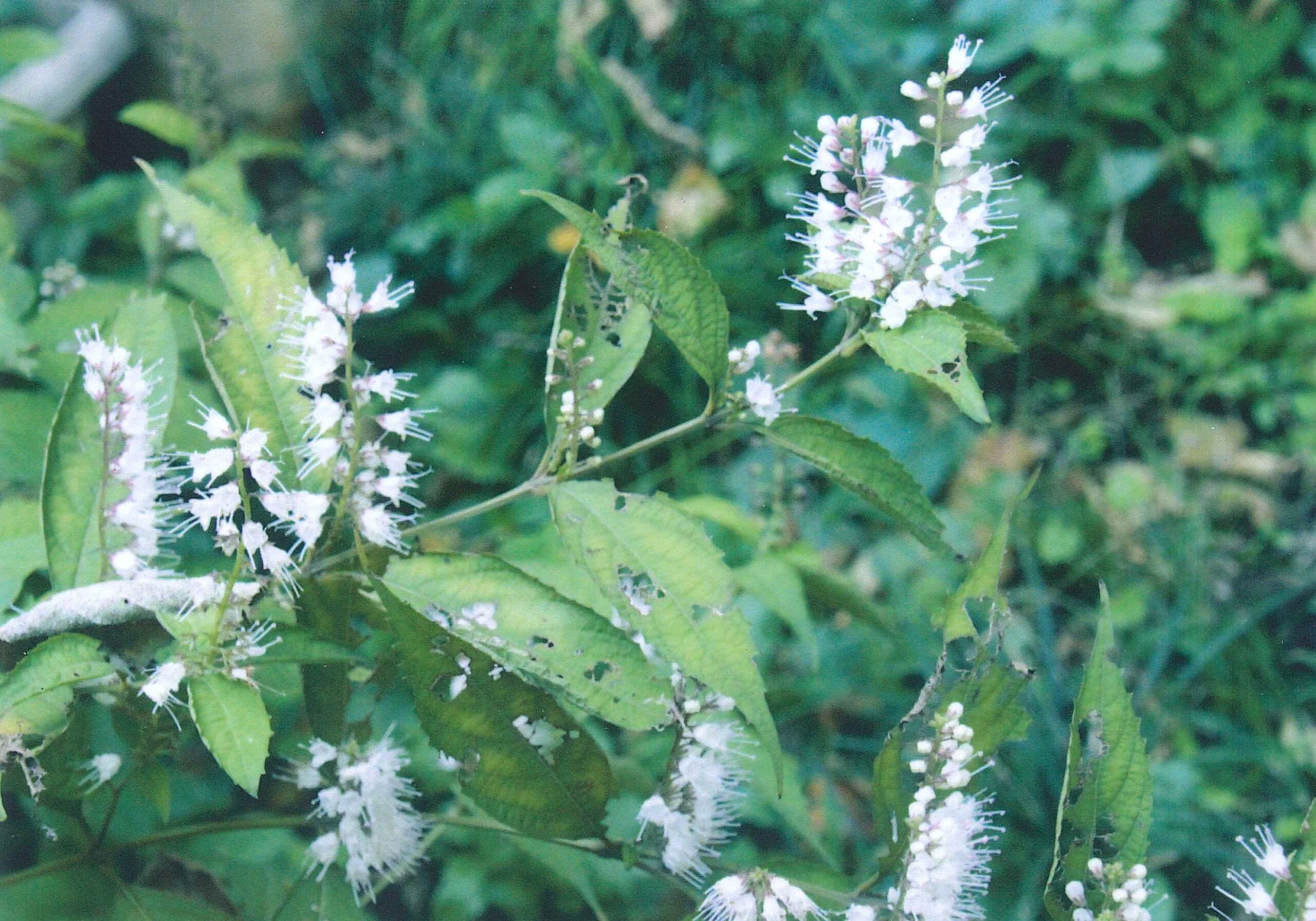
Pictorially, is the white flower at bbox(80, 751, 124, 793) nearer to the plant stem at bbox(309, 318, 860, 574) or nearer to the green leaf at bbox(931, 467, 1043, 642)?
the plant stem at bbox(309, 318, 860, 574)

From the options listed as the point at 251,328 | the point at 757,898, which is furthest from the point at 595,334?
the point at 757,898

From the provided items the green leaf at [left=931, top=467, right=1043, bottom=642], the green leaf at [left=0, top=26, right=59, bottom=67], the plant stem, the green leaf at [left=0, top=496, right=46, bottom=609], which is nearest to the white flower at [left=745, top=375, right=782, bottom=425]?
the plant stem

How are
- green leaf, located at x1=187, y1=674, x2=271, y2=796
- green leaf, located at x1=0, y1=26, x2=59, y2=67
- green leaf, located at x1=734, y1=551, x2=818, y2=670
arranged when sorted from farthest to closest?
1. green leaf, located at x1=0, y1=26, x2=59, y2=67
2. green leaf, located at x1=734, y1=551, x2=818, y2=670
3. green leaf, located at x1=187, y1=674, x2=271, y2=796

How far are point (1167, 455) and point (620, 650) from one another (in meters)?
2.39

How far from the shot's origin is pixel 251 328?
3.63 ft

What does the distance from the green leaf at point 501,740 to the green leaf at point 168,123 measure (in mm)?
1424

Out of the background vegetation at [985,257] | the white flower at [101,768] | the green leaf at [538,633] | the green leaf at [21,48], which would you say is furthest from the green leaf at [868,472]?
the green leaf at [21,48]

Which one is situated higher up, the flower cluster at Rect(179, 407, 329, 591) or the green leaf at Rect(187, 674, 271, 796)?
the flower cluster at Rect(179, 407, 329, 591)

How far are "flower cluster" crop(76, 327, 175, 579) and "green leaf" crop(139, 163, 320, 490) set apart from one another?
3.0 inches

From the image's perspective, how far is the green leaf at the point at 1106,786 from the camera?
1040mm

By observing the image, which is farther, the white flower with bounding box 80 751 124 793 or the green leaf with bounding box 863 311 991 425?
the white flower with bounding box 80 751 124 793

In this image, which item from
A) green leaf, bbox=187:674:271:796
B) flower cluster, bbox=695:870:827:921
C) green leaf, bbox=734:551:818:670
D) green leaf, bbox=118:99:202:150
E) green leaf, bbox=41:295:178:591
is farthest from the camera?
green leaf, bbox=118:99:202:150

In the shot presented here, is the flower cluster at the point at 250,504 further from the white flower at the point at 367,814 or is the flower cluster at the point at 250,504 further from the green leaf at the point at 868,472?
the green leaf at the point at 868,472

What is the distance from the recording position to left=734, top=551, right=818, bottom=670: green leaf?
1.48 m
